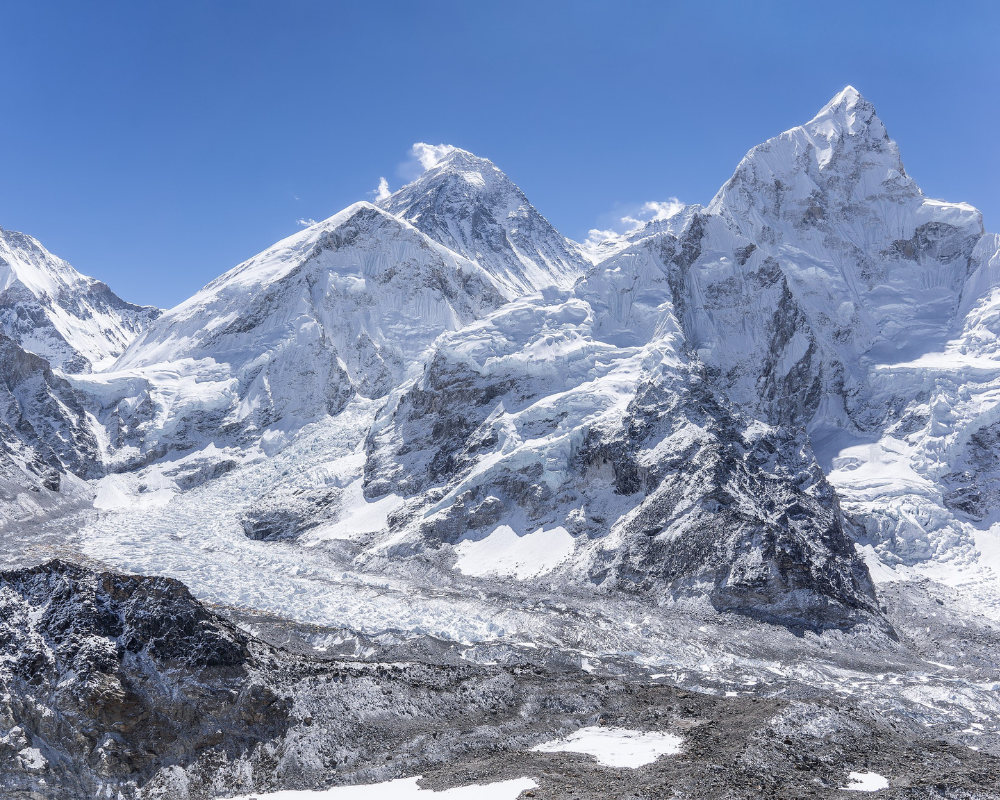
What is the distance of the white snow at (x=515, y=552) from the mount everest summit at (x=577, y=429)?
369mm

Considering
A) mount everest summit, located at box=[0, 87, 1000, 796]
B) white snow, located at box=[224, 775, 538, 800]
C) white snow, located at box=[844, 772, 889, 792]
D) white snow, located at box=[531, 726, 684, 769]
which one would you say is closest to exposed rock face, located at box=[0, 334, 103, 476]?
mount everest summit, located at box=[0, 87, 1000, 796]

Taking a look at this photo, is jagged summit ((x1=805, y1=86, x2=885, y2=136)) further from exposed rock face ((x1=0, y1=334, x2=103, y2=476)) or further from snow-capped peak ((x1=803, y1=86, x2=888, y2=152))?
exposed rock face ((x1=0, y1=334, x2=103, y2=476))

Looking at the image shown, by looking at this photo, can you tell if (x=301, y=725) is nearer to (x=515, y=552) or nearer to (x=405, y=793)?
(x=405, y=793)

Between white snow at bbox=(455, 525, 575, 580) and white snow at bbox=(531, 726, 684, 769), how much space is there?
43.3 m

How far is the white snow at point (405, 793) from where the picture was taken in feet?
112

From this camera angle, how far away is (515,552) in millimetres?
92562

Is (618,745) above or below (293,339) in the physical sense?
below

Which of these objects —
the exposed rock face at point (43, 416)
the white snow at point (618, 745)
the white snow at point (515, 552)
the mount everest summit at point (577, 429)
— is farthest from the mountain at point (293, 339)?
the white snow at point (618, 745)

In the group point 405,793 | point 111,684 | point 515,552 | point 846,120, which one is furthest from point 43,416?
point 846,120

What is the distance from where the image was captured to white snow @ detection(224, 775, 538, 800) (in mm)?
34281

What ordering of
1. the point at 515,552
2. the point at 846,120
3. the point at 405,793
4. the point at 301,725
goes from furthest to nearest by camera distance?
1. the point at 846,120
2. the point at 515,552
3. the point at 301,725
4. the point at 405,793

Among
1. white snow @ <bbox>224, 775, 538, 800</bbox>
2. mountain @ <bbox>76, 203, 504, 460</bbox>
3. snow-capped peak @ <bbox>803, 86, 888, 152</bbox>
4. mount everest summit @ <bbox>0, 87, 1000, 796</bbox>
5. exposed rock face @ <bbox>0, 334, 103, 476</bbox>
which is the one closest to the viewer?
white snow @ <bbox>224, 775, 538, 800</bbox>

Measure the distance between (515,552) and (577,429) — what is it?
889 inches

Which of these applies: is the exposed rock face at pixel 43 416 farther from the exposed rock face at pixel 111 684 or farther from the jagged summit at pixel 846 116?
the jagged summit at pixel 846 116
